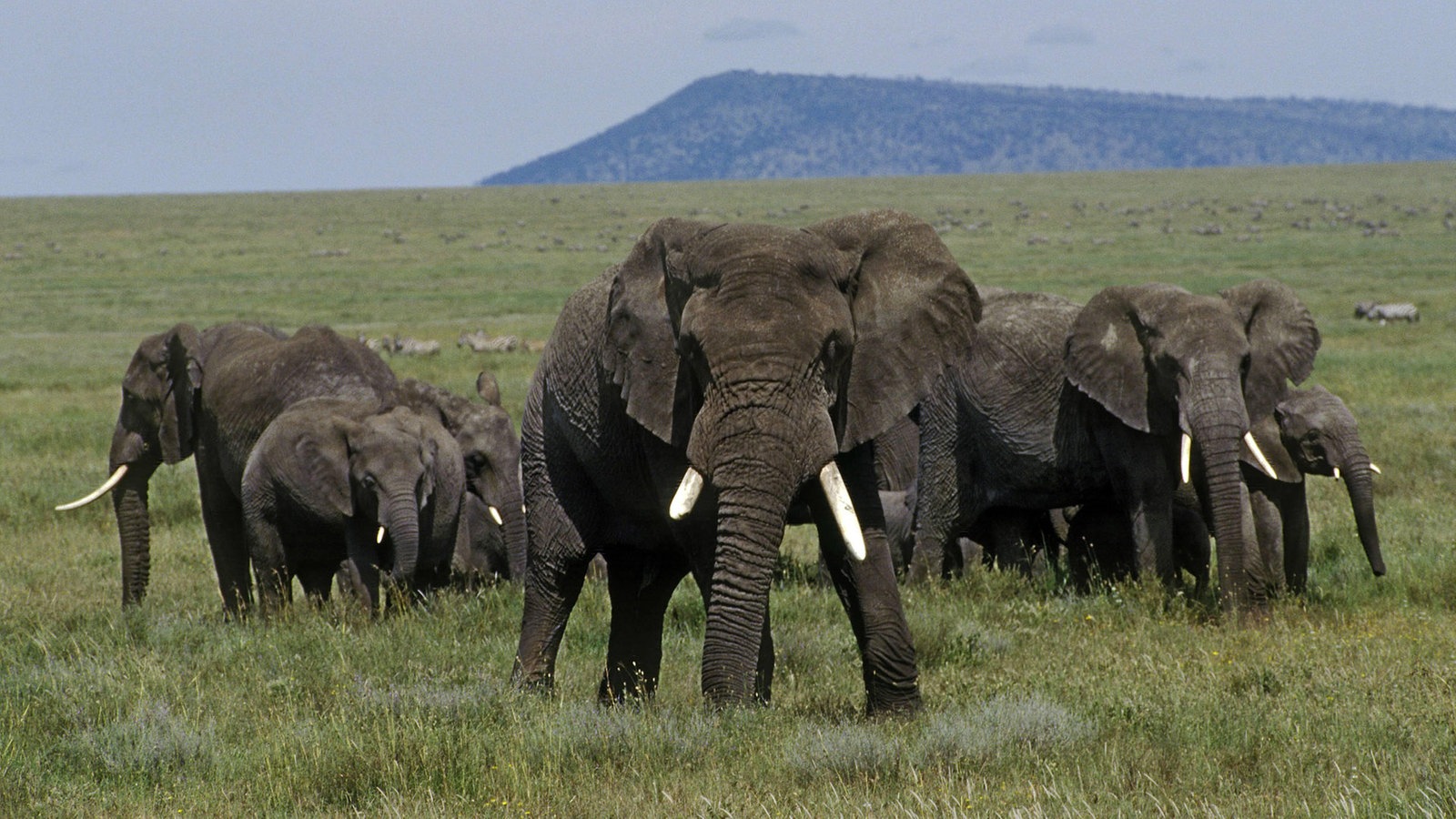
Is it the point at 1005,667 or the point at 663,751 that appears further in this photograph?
the point at 1005,667

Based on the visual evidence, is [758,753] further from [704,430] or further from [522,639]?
[522,639]

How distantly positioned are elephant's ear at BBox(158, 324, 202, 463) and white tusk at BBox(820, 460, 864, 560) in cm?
733

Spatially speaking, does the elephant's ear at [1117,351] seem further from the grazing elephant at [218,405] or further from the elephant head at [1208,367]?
the grazing elephant at [218,405]

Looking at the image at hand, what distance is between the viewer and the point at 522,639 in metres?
8.24

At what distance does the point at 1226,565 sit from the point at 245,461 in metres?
6.33

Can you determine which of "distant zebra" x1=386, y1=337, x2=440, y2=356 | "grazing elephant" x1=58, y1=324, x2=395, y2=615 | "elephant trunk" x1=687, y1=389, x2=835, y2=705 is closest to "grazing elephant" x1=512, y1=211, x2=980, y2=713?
"elephant trunk" x1=687, y1=389, x2=835, y2=705

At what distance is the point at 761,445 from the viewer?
599 centimetres

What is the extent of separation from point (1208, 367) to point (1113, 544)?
234 centimetres

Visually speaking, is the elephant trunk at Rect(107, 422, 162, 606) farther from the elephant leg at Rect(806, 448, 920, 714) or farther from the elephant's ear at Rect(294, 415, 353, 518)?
the elephant leg at Rect(806, 448, 920, 714)

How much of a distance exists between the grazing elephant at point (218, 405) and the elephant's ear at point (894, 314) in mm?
5476

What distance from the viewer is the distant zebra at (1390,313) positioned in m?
37.9

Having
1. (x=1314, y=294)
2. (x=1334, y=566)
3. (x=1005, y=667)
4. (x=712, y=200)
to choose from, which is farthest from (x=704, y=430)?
(x=712, y=200)

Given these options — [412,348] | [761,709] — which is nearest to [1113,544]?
[761,709]

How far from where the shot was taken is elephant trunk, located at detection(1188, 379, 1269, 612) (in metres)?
9.90
